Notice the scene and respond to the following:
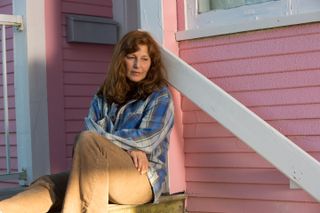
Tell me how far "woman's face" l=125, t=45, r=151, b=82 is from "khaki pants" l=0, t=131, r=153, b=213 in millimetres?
437

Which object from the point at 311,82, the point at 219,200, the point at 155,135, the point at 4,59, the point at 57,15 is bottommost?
the point at 219,200

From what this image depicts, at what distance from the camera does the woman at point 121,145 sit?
8.61 ft

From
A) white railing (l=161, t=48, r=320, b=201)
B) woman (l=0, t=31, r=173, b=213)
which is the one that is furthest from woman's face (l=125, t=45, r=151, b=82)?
white railing (l=161, t=48, r=320, b=201)

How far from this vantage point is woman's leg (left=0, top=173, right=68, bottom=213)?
8.87 feet

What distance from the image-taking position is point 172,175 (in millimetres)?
3188

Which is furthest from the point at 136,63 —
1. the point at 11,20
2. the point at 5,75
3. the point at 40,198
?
the point at 11,20

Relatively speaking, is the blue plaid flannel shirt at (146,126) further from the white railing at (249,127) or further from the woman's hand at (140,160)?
the white railing at (249,127)

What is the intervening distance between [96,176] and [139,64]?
2.20 feet

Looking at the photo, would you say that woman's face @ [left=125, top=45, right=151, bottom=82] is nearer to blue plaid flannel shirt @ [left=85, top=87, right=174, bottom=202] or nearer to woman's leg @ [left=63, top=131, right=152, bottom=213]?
blue plaid flannel shirt @ [left=85, top=87, right=174, bottom=202]

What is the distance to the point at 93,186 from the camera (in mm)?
2598

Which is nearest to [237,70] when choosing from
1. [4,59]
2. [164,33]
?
[164,33]

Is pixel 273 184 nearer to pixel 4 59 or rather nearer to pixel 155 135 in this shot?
pixel 155 135

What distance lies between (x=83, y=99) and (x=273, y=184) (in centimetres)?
218

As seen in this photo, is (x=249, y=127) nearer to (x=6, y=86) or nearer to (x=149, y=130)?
(x=149, y=130)
